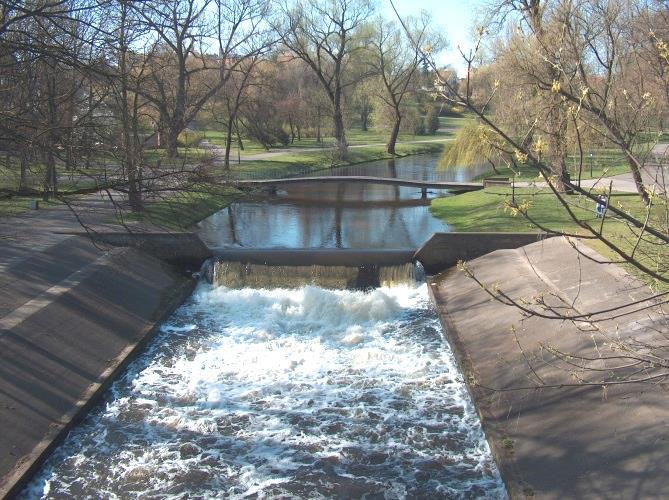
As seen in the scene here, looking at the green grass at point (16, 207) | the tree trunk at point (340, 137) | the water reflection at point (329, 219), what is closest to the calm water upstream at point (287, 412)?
the water reflection at point (329, 219)

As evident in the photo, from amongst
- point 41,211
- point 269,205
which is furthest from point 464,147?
point 41,211

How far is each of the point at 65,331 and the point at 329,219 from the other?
13.5 m

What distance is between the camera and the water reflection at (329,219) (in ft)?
67.0

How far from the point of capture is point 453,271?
55.6 feet

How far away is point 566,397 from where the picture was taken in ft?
30.2

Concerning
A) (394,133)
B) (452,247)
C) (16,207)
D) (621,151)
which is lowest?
(452,247)

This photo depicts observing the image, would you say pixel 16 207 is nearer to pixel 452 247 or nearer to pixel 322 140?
pixel 452 247

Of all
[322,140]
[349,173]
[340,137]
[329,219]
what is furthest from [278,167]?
[322,140]

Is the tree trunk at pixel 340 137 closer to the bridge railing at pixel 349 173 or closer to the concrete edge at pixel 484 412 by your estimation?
the bridge railing at pixel 349 173

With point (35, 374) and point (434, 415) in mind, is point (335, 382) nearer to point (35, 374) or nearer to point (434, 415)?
point (434, 415)

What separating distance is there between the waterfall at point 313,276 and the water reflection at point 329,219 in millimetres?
2607

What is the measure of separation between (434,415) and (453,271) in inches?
288

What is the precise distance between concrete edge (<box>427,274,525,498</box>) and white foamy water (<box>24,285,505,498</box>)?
169 millimetres

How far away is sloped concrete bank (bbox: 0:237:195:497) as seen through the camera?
9070 mm
